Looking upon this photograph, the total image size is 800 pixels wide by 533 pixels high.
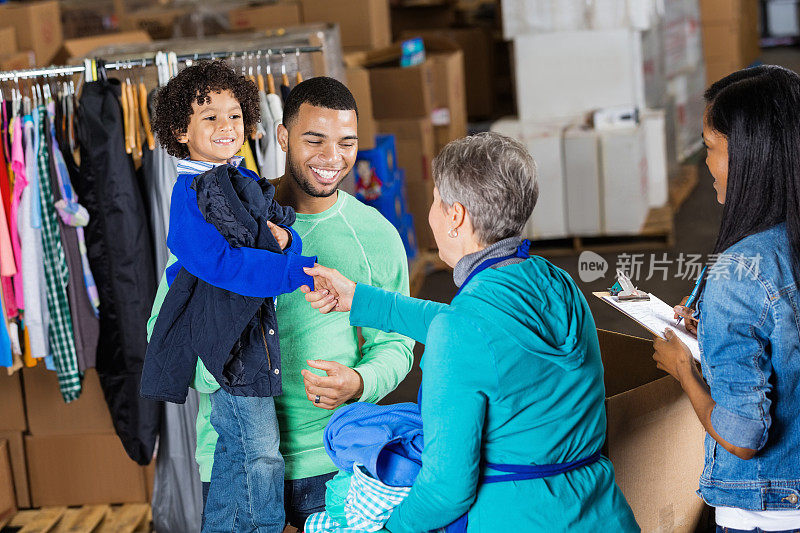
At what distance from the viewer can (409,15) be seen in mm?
10195

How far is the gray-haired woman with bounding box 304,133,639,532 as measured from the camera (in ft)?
4.77

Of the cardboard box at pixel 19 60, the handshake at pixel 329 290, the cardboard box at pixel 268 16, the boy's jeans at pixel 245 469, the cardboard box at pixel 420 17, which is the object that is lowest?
the boy's jeans at pixel 245 469

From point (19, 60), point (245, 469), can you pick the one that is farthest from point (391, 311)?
point (19, 60)

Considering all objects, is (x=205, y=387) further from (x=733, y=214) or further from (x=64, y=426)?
(x=64, y=426)

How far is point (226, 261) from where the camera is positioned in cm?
178

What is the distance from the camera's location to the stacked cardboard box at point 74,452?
3.62 m

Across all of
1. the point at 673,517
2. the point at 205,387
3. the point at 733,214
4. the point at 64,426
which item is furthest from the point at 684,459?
the point at 64,426

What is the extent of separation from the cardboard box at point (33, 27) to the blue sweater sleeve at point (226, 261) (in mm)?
4048

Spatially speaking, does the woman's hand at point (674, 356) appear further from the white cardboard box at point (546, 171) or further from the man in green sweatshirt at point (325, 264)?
the white cardboard box at point (546, 171)

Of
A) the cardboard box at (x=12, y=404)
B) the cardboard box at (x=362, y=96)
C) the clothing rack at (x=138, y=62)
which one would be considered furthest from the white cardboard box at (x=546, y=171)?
the cardboard box at (x=12, y=404)

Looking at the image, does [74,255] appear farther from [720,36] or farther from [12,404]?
[720,36]

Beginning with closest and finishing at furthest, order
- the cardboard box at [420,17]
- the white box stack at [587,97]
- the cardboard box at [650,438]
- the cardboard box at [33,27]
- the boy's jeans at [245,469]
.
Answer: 1. the boy's jeans at [245,469]
2. the cardboard box at [650,438]
3. the cardboard box at [33,27]
4. the white box stack at [587,97]
5. the cardboard box at [420,17]

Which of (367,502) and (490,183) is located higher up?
(490,183)

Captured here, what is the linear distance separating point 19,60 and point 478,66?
5.92 meters
